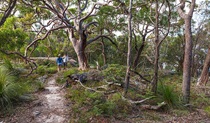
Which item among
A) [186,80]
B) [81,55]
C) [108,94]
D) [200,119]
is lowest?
[200,119]

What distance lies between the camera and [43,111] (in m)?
5.80

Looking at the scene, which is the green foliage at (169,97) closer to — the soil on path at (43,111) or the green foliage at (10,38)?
the soil on path at (43,111)

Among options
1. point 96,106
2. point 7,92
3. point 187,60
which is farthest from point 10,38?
point 187,60

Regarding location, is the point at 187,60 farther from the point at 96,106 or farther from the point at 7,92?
the point at 7,92

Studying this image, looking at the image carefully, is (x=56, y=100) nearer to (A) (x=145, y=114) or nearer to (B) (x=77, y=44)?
(A) (x=145, y=114)

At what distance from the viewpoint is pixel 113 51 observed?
25.3 metres

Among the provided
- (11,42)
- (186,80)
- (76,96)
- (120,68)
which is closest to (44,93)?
(76,96)

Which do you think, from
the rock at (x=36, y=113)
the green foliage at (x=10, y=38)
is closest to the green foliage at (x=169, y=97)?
the rock at (x=36, y=113)

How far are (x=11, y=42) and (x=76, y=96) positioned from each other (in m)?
3.67

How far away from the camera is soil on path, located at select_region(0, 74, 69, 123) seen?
5.27 metres

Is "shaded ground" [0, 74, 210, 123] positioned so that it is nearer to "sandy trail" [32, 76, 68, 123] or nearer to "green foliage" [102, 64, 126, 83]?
"sandy trail" [32, 76, 68, 123]

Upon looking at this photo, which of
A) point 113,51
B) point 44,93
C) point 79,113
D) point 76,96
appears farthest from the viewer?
point 113,51

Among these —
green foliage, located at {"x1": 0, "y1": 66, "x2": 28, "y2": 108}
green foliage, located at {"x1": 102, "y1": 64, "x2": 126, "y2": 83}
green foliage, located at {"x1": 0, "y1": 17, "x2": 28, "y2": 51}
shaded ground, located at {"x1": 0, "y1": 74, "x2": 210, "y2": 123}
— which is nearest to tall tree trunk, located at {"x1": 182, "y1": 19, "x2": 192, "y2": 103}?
shaded ground, located at {"x1": 0, "y1": 74, "x2": 210, "y2": 123}

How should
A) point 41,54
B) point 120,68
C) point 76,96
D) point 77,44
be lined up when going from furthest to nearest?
1. point 41,54
2. point 77,44
3. point 120,68
4. point 76,96
